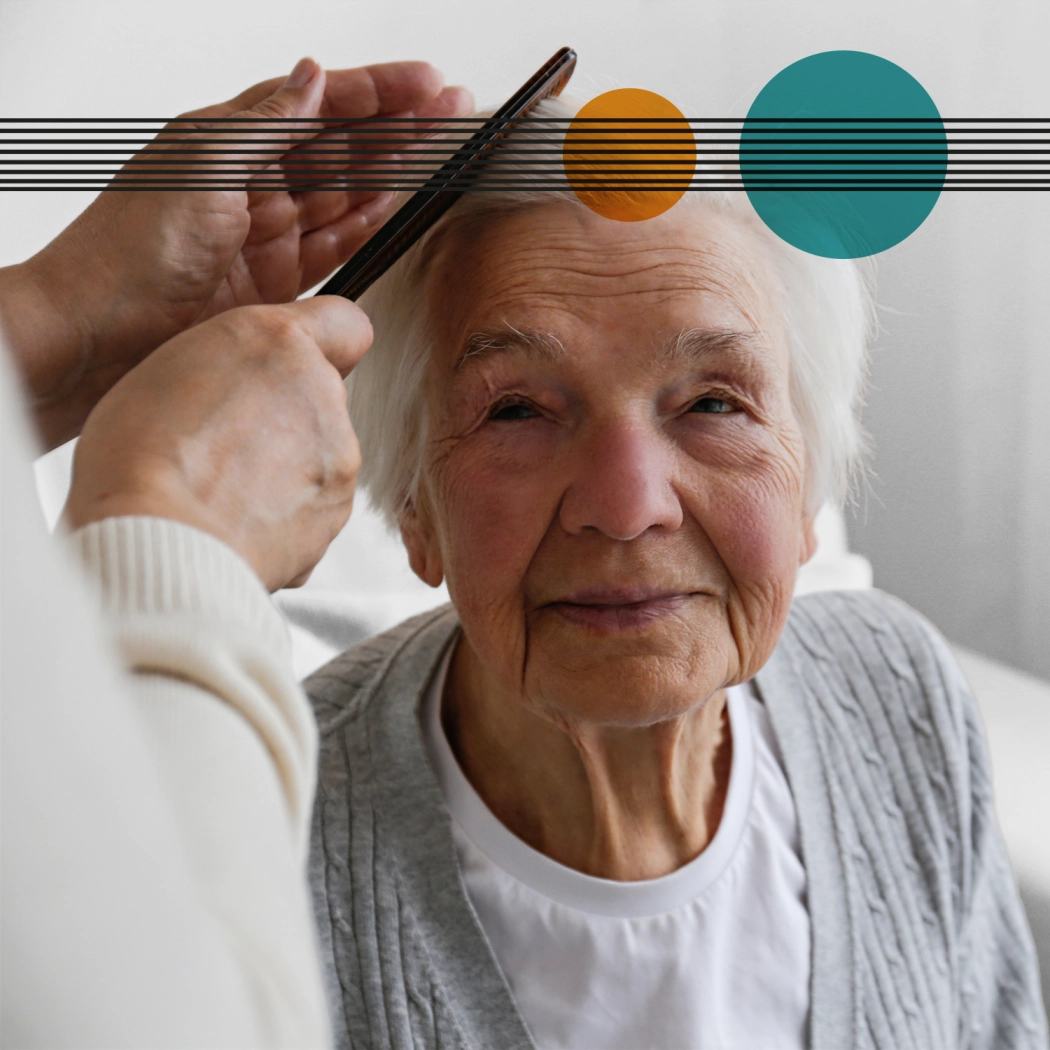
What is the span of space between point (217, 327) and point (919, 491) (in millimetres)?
1719

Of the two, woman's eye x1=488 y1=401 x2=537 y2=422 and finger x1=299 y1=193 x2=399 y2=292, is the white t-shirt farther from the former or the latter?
finger x1=299 y1=193 x2=399 y2=292

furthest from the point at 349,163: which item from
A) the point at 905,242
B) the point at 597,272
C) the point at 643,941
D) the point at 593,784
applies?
the point at 905,242

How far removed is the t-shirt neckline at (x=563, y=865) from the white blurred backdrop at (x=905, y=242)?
59cm

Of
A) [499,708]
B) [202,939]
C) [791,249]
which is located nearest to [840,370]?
[791,249]

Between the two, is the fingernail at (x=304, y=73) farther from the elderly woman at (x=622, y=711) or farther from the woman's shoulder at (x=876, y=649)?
the woman's shoulder at (x=876, y=649)

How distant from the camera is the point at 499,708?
4.03 feet

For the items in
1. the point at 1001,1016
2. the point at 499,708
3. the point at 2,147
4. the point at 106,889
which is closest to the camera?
the point at 106,889

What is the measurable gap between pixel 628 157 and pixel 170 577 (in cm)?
71

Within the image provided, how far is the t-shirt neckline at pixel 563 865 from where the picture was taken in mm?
1176

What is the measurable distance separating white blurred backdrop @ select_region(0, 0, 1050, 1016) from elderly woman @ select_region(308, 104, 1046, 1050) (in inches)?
9.8

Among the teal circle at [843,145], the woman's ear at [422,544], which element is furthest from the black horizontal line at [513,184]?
the woman's ear at [422,544]

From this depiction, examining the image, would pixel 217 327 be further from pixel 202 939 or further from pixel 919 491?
pixel 919 491

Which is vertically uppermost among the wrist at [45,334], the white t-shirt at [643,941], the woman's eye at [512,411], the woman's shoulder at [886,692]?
the wrist at [45,334]

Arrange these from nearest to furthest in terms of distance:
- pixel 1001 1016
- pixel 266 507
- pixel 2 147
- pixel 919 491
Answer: pixel 266 507 < pixel 2 147 < pixel 1001 1016 < pixel 919 491
